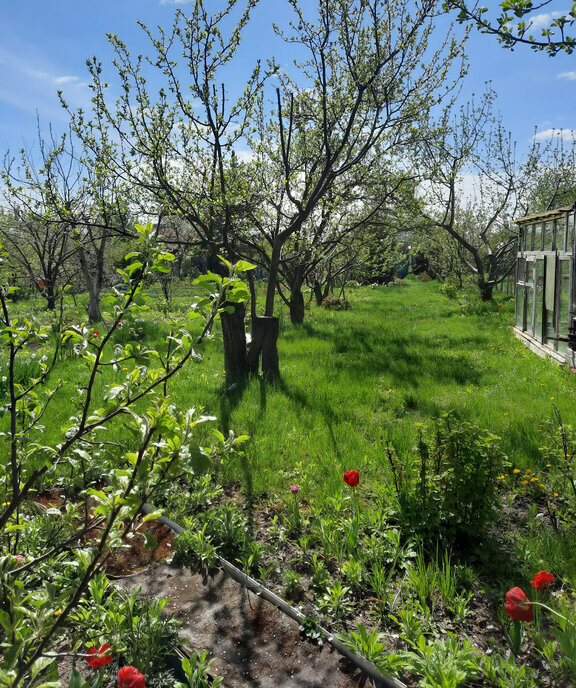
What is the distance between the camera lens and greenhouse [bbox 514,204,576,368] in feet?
28.0

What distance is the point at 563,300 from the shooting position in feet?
29.3

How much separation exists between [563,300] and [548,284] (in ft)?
2.81

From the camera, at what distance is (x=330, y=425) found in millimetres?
5078

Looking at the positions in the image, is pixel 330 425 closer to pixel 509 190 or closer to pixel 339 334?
pixel 339 334

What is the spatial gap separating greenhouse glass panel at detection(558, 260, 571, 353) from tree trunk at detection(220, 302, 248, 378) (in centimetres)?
585

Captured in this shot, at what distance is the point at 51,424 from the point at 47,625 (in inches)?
159

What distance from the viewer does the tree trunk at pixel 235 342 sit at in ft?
22.7

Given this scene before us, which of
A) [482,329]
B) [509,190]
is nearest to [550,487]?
[482,329]

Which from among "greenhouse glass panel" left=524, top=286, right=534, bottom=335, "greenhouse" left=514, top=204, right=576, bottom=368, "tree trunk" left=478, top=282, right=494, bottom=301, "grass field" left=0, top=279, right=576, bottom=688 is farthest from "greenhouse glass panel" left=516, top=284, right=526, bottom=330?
"grass field" left=0, top=279, right=576, bottom=688

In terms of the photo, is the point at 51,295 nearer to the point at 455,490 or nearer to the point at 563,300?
the point at 455,490

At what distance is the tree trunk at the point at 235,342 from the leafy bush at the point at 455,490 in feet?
13.1

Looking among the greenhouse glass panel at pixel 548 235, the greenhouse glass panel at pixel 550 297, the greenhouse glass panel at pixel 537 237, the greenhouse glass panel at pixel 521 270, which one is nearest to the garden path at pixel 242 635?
the greenhouse glass panel at pixel 550 297

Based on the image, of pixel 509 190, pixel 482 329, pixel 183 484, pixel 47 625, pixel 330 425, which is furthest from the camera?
pixel 509 190

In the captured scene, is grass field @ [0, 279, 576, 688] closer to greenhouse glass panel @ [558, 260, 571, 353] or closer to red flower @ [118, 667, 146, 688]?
red flower @ [118, 667, 146, 688]
